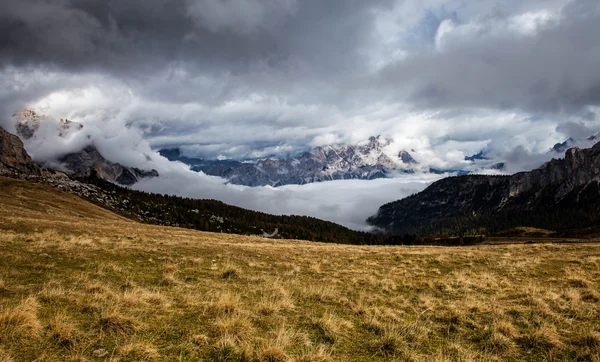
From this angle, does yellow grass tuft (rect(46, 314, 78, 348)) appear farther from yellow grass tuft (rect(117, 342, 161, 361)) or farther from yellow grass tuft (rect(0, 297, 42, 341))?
yellow grass tuft (rect(117, 342, 161, 361))

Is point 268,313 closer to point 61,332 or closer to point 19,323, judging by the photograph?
point 61,332

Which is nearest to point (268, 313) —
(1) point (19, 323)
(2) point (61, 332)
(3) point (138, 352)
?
(3) point (138, 352)

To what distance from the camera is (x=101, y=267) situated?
1458 cm

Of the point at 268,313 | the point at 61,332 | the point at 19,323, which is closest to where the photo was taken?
the point at 61,332

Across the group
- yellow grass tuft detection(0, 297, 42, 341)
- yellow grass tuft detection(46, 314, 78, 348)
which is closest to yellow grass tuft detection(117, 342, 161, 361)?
yellow grass tuft detection(46, 314, 78, 348)

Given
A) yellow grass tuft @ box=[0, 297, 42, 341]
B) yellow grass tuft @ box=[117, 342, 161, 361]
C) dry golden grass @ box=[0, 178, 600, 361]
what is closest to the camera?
yellow grass tuft @ box=[117, 342, 161, 361]

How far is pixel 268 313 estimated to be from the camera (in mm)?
9891

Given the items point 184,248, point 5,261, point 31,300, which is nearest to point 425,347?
point 31,300

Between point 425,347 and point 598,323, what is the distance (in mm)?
6783

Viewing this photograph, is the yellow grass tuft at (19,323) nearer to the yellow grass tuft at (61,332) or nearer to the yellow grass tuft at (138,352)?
the yellow grass tuft at (61,332)

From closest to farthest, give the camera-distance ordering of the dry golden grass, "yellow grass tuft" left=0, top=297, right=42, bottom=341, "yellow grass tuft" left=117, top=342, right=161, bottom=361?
"yellow grass tuft" left=117, top=342, right=161, bottom=361 → "yellow grass tuft" left=0, top=297, right=42, bottom=341 → the dry golden grass

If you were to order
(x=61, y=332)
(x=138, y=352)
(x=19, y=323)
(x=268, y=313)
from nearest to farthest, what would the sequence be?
1. (x=138, y=352)
2. (x=61, y=332)
3. (x=19, y=323)
4. (x=268, y=313)

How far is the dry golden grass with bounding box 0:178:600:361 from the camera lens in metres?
7.14

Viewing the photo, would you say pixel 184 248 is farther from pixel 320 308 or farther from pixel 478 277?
pixel 478 277
